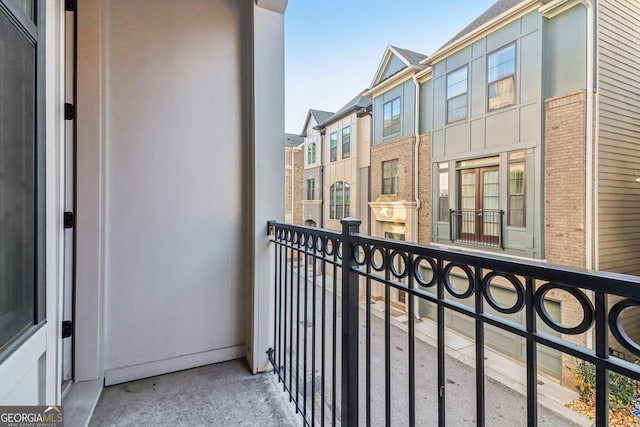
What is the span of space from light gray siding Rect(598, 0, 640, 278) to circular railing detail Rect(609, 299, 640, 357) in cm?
493

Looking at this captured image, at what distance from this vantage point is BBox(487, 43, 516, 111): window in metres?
4.64

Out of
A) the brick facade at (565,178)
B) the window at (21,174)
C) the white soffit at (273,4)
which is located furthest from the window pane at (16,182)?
the brick facade at (565,178)

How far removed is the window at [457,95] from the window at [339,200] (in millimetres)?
3291

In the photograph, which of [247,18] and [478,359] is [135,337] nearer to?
[478,359]

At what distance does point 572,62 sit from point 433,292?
5.23 meters

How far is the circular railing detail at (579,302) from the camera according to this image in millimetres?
416

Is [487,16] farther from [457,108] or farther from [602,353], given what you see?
[602,353]

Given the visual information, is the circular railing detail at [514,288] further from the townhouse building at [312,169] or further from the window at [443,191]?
the townhouse building at [312,169]

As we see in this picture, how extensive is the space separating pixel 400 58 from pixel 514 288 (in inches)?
285

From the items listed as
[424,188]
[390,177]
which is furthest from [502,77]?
[390,177]

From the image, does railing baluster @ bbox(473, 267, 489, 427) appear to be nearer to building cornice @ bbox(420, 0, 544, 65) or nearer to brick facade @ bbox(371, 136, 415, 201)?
building cornice @ bbox(420, 0, 544, 65)

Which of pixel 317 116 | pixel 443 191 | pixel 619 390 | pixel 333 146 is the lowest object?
pixel 619 390

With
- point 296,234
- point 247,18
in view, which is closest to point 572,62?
point 247,18

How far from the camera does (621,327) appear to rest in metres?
0.38
